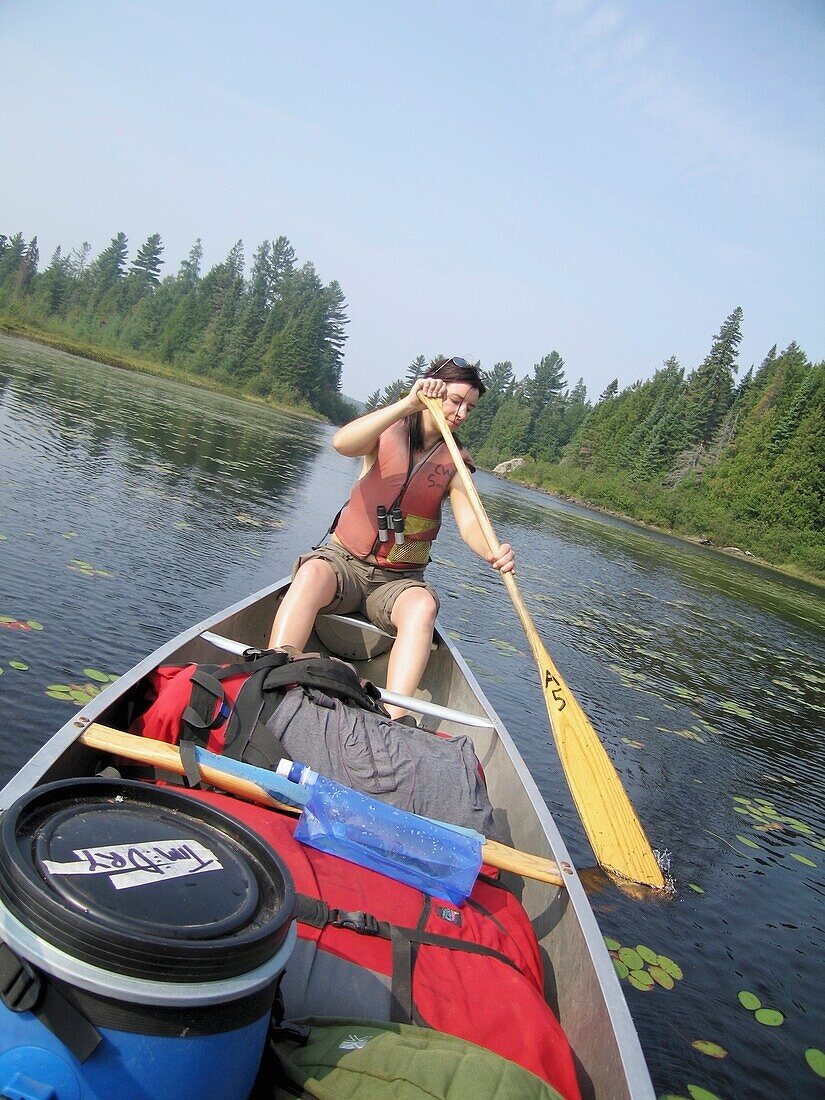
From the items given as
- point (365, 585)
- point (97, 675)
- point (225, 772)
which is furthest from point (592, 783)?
point (97, 675)

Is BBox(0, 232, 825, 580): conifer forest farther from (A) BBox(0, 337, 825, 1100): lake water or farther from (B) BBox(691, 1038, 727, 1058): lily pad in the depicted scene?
(B) BBox(691, 1038, 727, 1058): lily pad

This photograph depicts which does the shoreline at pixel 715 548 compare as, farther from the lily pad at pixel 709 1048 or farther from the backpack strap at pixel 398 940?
the backpack strap at pixel 398 940

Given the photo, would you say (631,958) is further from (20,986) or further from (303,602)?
(20,986)

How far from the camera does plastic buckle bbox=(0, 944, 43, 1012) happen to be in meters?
0.97

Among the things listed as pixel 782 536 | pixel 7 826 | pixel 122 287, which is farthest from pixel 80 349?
pixel 122 287

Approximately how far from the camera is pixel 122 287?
83.9 metres

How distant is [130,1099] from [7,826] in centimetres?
40

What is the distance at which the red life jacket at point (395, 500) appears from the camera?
3822 millimetres

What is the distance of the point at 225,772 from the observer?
2.03 m

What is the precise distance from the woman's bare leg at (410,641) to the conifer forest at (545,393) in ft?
117

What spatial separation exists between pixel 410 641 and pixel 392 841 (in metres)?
1.41

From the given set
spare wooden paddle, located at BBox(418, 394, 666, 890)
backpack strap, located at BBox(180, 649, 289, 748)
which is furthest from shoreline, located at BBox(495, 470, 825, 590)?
backpack strap, located at BBox(180, 649, 289, 748)

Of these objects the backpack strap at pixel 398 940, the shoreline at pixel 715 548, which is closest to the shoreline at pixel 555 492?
the shoreline at pixel 715 548

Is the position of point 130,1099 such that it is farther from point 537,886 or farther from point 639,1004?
point 639,1004
